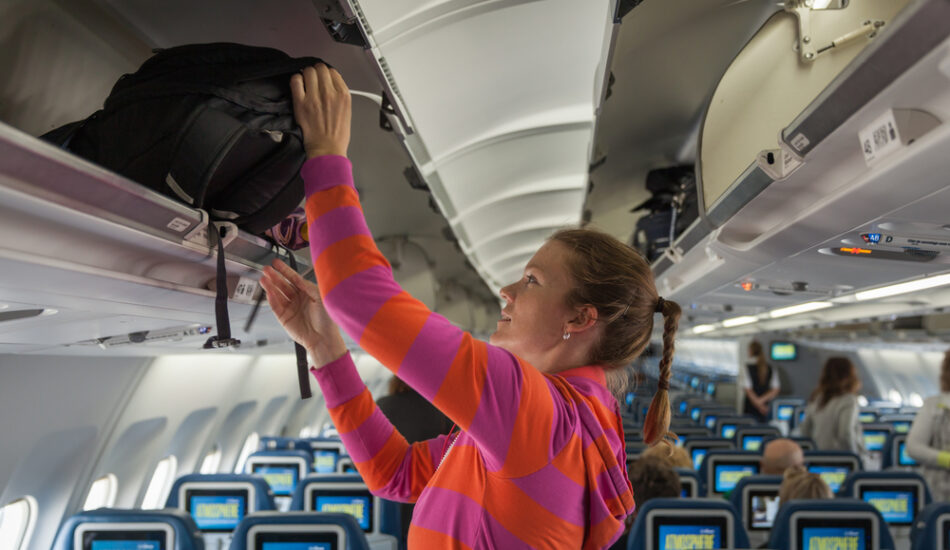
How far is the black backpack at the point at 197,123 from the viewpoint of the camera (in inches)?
68.2

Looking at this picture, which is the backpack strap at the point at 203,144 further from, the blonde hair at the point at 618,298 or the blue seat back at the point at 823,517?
the blue seat back at the point at 823,517

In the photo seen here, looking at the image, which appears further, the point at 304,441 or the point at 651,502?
the point at 304,441

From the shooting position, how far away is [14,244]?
1742mm

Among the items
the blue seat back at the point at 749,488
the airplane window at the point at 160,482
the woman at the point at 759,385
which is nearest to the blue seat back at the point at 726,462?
the blue seat back at the point at 749,488

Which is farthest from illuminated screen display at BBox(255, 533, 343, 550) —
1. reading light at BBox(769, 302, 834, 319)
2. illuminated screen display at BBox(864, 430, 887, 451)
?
illuminated screen display at BBox(864, 430, 887, 451)

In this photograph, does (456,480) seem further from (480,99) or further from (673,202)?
(673,202)

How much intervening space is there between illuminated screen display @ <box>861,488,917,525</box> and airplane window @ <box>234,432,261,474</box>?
7.10 m

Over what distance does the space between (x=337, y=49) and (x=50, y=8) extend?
3.47ft

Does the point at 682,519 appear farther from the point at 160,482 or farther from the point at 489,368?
the point at 160,482

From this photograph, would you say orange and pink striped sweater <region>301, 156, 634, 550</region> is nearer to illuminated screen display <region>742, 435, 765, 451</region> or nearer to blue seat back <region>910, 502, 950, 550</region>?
blue seat back <region>910, 502, 950, 550</region>

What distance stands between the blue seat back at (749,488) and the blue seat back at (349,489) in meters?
2.41

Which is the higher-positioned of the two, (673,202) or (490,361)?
(673,202)

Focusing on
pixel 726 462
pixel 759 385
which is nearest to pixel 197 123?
pixel 726 462

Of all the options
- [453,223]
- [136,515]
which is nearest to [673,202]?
[453,223]
